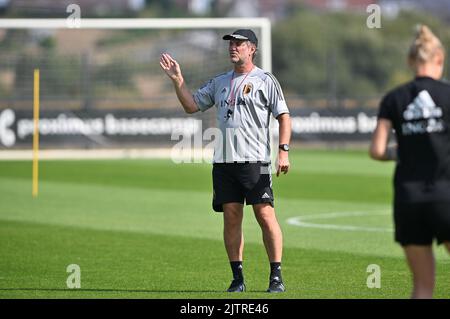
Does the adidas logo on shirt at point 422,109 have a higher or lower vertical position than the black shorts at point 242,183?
higher

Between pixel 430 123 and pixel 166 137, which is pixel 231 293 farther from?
pixel 166 137

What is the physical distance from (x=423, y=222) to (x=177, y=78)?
10.9 feet

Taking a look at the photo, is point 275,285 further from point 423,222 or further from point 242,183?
point 423,222

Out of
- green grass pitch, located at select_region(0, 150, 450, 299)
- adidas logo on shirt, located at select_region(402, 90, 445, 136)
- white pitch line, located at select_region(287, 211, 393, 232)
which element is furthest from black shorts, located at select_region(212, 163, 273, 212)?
white pitch line, located at select_region(287, 211, 393, 232)

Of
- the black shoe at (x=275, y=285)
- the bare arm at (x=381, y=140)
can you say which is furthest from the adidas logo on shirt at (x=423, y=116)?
the black shoe at (x=275, y=285)

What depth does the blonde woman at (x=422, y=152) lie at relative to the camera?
7.18 m

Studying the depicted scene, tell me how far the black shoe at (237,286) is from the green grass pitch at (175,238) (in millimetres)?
105

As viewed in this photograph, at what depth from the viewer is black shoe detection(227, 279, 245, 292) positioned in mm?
9750

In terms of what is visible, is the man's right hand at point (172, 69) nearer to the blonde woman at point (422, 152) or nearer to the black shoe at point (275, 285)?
the black shoe at point (275, 285)

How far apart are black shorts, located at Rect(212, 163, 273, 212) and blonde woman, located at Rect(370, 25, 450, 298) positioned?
2579 millimetres

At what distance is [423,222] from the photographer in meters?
7.20

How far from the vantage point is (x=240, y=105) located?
9.74 m

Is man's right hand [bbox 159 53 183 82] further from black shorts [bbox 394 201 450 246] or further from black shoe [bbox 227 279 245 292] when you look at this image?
black shorts [bbox 394 201 450 246]
